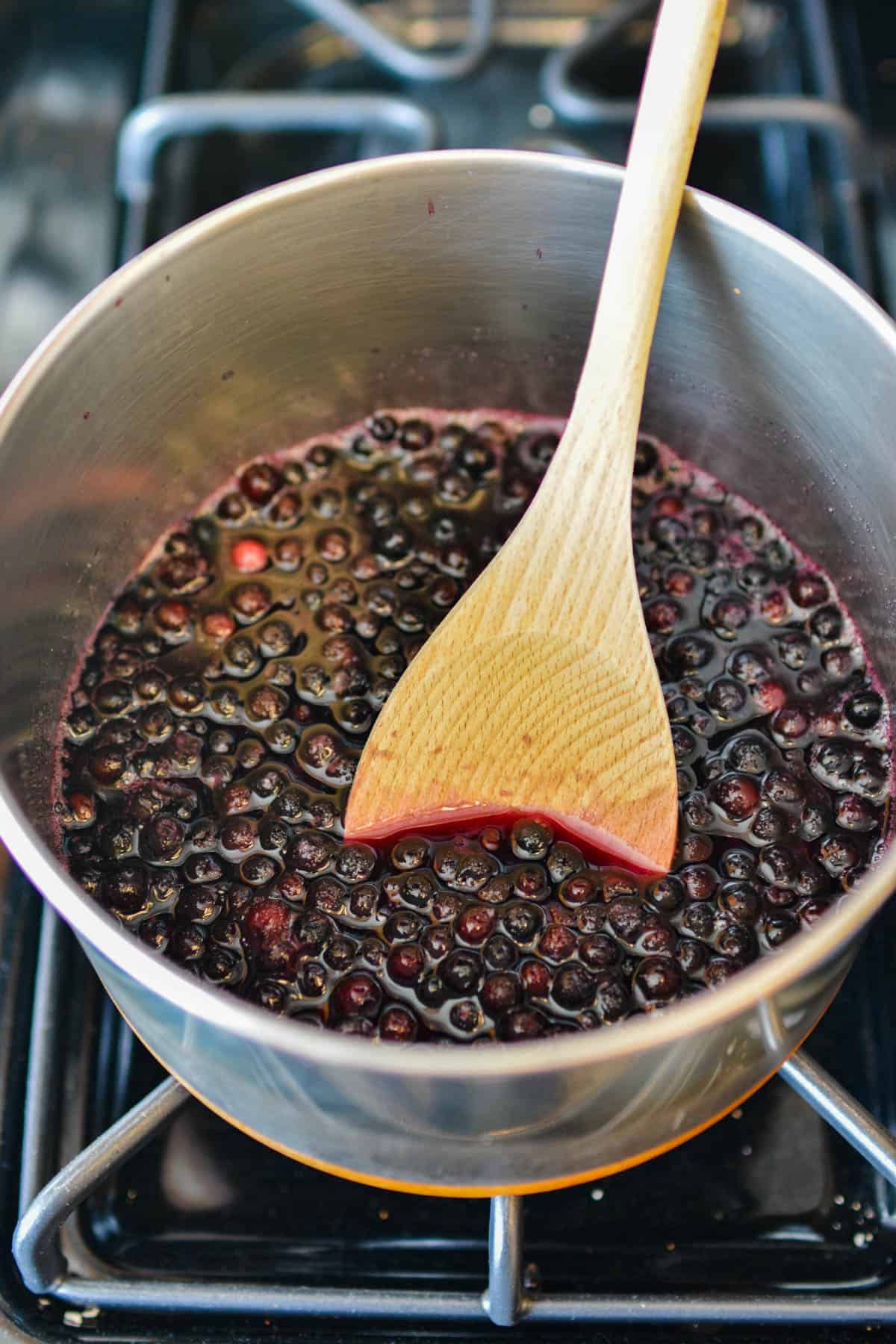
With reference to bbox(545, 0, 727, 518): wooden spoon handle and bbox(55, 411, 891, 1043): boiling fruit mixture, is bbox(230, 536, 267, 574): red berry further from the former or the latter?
bbox(545, 0, 727, 518): wooden spoon handle

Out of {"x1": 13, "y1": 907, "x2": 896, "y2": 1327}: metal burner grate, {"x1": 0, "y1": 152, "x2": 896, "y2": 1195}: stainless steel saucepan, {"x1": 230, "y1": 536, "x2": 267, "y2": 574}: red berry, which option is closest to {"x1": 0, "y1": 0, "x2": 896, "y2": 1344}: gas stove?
{"x1": 13, "y1": 907, "x2": 896, "y2": 1327}: metal burner grate

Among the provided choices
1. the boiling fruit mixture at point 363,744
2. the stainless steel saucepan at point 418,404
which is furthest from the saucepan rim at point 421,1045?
the boiling fruit mixture at point 363,744

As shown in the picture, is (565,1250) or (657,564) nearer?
(565,1250)

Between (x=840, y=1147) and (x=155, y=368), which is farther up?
(x=155, y=368)

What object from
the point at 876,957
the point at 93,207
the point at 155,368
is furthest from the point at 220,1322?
the point at 93,207

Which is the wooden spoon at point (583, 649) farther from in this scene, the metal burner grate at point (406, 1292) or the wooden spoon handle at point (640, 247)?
the metal burner grate at point (406, 1292)

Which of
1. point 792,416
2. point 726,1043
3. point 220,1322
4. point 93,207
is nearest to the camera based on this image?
point 726,1043

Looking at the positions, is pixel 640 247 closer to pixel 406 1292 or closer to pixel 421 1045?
pixel 421 1045

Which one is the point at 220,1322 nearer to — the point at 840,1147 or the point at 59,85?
the point at 840,1147
